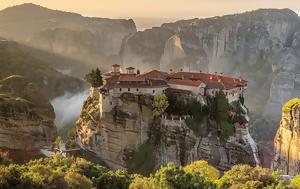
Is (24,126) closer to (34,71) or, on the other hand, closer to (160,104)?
(160,104)

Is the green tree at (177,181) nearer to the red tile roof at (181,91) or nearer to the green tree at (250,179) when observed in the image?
the green tree at (250,179)

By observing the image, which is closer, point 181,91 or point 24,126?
point 24,126

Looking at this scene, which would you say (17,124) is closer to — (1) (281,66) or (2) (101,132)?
(2) (101,132)

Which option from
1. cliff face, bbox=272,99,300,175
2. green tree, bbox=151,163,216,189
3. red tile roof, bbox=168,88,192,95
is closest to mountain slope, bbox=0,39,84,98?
red tile roof, bbox=168,88,192,95

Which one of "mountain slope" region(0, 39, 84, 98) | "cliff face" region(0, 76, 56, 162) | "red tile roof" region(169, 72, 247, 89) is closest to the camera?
"cliff face" region(0, 76, 56, 162)

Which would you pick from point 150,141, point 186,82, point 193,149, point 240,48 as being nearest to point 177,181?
point 193,149

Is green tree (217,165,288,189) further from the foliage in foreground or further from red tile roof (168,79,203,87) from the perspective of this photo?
red tile roof (168,79,203,87)

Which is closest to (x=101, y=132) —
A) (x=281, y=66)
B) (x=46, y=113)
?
(x=46, y=113)

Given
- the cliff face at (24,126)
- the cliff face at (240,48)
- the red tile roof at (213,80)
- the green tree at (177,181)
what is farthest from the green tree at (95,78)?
the cliff face at (240,48)
